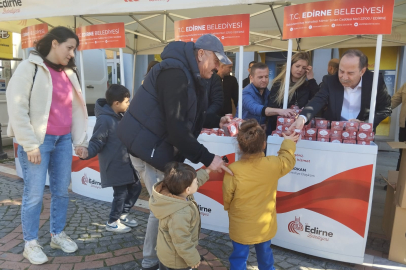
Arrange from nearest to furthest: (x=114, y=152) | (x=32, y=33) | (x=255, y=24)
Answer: (x=114, y=152) → (x=32, y=33) → (x=255, y=24)

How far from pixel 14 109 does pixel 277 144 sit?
2.21 meters

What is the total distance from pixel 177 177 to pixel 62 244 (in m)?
→ 1.65

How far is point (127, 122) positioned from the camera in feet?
7.08

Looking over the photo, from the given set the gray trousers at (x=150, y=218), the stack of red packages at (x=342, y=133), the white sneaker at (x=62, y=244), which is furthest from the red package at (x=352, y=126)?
the white sneaker at (x=62, y=244)

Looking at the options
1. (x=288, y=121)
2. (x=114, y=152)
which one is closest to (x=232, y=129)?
(x=288, y=121)

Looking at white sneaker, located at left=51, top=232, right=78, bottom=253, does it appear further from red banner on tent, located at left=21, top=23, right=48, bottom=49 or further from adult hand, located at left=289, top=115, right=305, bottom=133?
red banner on tent, located at left=21, top=23, right=48, bottom=49

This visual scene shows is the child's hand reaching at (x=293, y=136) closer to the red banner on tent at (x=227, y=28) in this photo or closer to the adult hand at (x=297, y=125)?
the adult hand at (x=297, y=125)

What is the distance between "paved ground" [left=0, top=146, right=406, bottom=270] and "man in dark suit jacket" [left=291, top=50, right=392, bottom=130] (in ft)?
4.26

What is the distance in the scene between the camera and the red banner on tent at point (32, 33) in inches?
182

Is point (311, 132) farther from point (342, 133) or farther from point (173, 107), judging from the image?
point (173, 107)

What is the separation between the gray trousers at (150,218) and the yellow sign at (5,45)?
6.43 meters

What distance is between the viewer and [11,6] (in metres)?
4.15

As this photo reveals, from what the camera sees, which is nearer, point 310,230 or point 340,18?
point 340,18

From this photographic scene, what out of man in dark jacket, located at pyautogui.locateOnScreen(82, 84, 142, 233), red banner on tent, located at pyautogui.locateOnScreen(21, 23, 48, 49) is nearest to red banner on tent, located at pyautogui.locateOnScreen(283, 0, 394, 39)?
man in dark jacket, located at pyautogui.locateOnScreen(82, 84, 142, 233)
